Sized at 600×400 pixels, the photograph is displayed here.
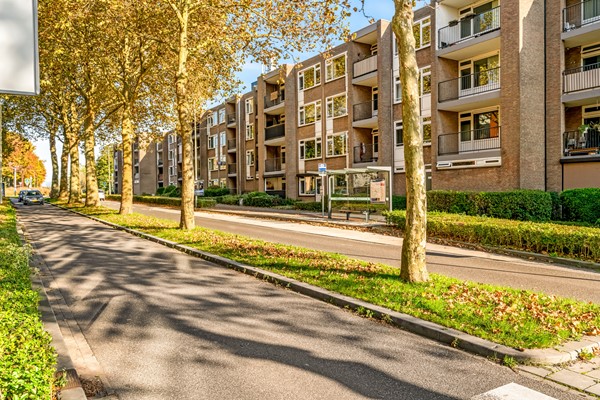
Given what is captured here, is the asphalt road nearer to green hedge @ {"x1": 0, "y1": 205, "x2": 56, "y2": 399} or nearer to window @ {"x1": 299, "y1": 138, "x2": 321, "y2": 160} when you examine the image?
green hedge @ {"x1": 0, "y1": 205, "x2": 56, "y2": 399}

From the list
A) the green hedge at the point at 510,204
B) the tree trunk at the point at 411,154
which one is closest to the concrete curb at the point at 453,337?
the tree trunk at the point at 411,154

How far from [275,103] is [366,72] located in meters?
13.6

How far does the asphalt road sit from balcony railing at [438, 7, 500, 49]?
20.0m

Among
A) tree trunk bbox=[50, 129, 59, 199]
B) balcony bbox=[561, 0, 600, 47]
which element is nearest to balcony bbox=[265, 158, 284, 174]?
tree trunk bbox=[50, 129, 59, 199]

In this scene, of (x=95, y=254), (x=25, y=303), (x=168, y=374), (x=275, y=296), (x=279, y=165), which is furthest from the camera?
(x=279, y=165)

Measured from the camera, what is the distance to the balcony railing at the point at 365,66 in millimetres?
29734

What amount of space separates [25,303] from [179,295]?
105 inches

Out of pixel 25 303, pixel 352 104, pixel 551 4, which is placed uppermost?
pixel 551 4

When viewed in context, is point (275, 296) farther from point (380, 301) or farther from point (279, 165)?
point (279, 165)

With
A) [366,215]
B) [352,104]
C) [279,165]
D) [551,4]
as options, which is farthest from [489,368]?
[279,165]

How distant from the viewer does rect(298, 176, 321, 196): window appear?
117ft

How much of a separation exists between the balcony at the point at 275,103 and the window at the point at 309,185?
7747mm

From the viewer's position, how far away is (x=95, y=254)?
1189 cm

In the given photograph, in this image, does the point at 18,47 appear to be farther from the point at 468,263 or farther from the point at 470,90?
the point at 470,90
